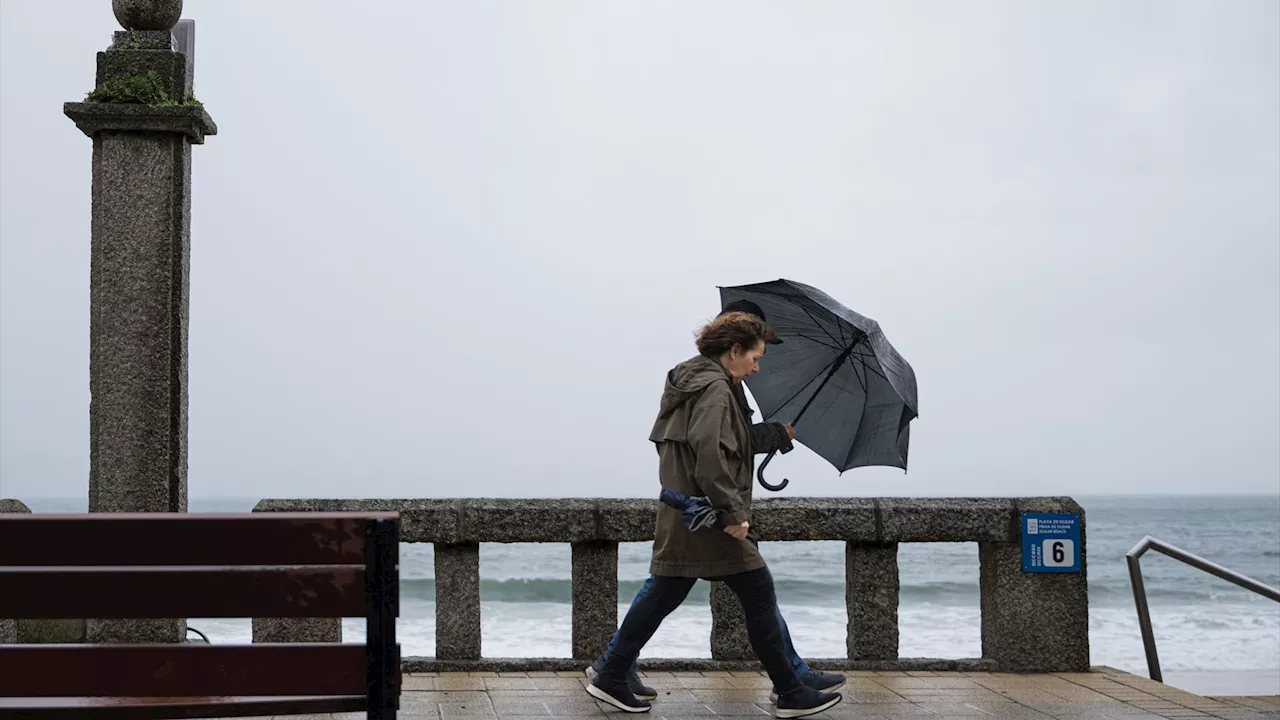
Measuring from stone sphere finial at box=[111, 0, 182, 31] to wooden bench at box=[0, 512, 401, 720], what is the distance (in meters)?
4.63

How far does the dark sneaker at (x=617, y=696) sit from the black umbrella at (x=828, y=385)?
3.73 feet

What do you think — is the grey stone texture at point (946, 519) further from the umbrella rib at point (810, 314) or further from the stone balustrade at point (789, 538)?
the umbrella rib at point (810, 314)

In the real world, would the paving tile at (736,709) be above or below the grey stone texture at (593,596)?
below

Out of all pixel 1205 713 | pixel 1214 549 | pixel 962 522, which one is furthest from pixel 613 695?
pixel 1214 549

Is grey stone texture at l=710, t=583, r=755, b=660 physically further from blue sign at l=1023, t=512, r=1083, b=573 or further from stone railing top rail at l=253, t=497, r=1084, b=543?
blue sign at l=1023, t=512, r=1083, b=573

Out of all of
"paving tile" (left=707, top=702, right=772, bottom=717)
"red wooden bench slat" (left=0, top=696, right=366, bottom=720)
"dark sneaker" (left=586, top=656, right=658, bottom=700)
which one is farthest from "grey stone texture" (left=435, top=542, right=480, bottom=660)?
"red wooden bench slat" (left=0, top=696, right=366, bottom=720)

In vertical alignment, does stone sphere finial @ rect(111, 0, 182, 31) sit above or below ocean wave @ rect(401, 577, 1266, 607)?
above

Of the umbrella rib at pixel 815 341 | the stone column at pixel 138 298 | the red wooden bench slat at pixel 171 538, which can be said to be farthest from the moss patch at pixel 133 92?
the red wooden bench slat at pixel 171 538

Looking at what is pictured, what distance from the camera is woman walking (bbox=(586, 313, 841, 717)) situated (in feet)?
17.6

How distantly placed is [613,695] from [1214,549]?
4026 centimetres

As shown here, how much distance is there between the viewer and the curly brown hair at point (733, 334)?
18.4 feet

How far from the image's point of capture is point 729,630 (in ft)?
23.3

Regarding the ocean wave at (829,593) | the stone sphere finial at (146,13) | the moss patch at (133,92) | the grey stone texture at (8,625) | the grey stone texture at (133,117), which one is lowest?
the ocean wave at (829,593)

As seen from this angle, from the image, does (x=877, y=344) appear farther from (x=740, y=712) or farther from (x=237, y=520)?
(x=237, y=520)
